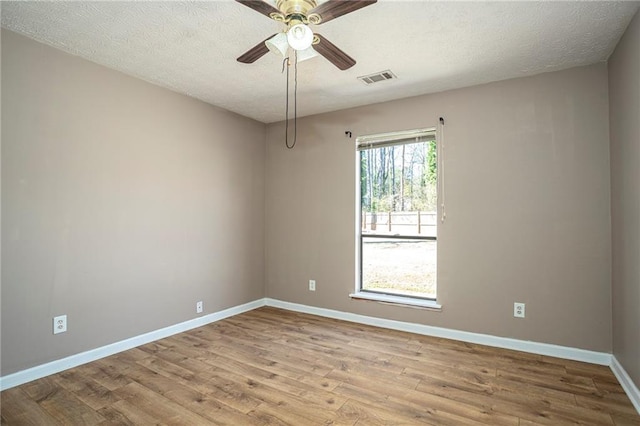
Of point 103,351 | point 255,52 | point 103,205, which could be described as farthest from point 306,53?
point 103,351

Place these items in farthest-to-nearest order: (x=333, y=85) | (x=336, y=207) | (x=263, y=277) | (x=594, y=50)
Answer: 1. (x=263, y=277)
2. (x=336, y=207)
3. (x=333, y=85)
4. (x=594, y=50)

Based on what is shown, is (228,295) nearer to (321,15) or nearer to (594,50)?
(321,15)

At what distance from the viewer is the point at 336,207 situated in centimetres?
420

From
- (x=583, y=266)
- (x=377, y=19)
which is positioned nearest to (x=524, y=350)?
(x=583, y=266)

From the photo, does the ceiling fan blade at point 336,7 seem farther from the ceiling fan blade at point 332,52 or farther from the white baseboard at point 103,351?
the white baseboard at point 103,351

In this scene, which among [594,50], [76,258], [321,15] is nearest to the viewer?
[321,15]

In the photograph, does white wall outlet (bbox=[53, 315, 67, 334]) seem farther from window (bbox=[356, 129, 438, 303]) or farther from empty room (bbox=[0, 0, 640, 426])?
window (bbox=[356, 129, 438, 303])

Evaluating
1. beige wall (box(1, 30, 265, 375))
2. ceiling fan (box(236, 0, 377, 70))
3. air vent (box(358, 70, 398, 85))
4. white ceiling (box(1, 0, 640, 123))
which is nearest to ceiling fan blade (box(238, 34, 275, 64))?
ceiling fan (box(236, 0, 377, 70))

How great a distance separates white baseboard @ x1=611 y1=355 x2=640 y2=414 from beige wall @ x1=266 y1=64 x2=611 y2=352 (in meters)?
0.21

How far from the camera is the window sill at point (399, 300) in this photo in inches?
140

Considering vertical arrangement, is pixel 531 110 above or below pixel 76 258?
above

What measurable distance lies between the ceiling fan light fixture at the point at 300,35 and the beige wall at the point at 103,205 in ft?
7.00

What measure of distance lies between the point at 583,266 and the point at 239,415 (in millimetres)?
2939

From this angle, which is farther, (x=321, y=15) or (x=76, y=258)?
(x=76, y=258)
